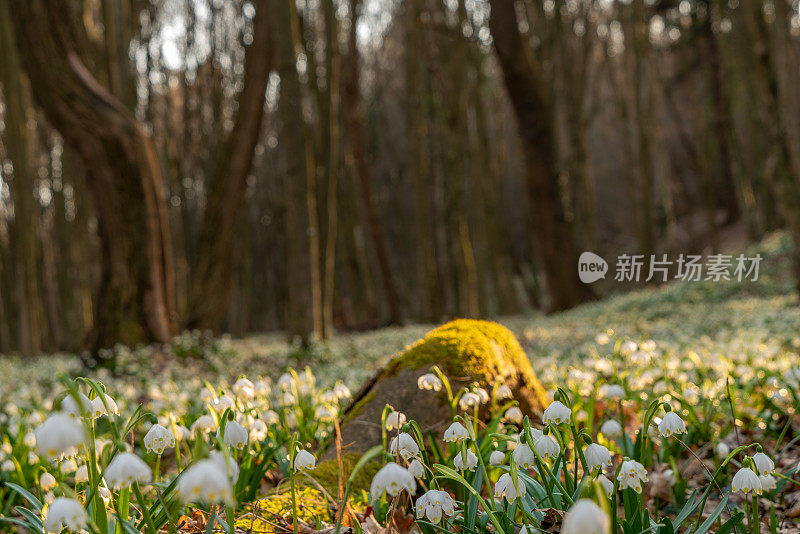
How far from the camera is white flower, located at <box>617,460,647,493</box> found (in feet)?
6.14

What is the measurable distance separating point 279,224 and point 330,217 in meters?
11.7

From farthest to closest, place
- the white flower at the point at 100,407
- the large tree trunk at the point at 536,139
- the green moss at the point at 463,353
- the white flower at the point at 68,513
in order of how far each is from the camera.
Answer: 1. the large tree trunk at the point at 536,139
2. the green moss at the point at 463,353
3. the white flower at the point at 100,407
4. the white flower at the point at 68,513

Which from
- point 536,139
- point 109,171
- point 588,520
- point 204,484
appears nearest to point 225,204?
point 109,171

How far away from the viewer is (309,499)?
8.41 feet

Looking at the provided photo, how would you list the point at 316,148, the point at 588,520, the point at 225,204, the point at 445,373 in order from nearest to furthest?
the point at 588,520, the point at 445,373, the point at 225,204, the point at 316,148

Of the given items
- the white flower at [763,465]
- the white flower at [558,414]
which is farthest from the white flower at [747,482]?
the white flower at [558,414]

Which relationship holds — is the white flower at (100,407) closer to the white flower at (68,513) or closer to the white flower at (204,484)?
the white flower at (68,513)

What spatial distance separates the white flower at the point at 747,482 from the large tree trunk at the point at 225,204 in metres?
9.23

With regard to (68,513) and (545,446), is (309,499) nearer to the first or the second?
(545,446)

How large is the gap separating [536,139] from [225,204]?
5911mm

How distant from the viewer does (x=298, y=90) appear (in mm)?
8828

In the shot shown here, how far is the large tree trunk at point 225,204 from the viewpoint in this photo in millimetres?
10227

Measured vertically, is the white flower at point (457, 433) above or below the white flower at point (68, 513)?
below

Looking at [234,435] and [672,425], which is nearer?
[234,435]
